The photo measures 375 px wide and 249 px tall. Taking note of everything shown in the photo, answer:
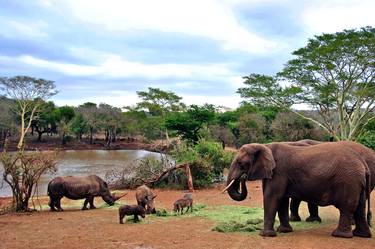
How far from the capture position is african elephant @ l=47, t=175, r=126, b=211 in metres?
16.7

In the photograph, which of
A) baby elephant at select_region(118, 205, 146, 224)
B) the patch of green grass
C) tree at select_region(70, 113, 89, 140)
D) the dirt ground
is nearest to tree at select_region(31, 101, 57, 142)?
tree at select_region(70, 113, 89, 140)

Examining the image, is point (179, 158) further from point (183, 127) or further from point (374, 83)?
point (374, 83)

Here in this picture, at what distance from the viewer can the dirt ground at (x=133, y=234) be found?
10617 millimetres

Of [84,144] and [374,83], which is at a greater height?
[374,83]

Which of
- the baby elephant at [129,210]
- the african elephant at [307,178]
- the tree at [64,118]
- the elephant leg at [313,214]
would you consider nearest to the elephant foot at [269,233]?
the african elephant at [307,178]

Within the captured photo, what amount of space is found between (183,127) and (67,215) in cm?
1703

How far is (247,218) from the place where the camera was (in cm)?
1381

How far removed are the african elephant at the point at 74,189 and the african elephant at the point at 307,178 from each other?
6.88m

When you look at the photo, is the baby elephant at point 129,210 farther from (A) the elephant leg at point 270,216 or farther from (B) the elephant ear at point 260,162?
(A) the elephant leg at point 270,216

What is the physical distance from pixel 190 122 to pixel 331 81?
33.4 feet

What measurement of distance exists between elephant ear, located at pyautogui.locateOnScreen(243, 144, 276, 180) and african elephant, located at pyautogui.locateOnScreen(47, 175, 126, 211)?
7.37 meters

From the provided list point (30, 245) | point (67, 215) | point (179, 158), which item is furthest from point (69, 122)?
point (30, 245)

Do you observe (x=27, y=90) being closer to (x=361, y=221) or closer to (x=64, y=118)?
(x=64, y=118)

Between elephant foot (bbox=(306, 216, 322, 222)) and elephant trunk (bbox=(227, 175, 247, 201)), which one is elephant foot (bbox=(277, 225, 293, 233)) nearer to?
elephant trunk (bbox=(227, 175, 247, 201))
